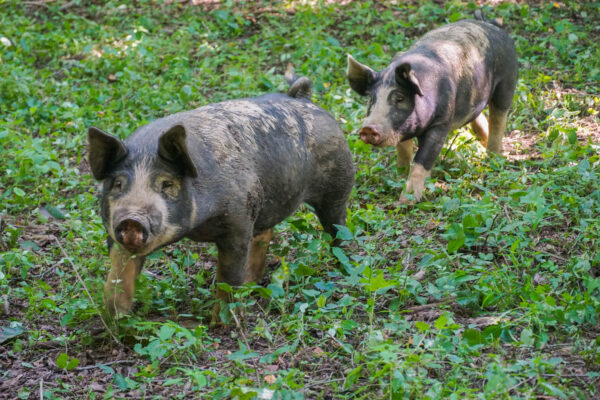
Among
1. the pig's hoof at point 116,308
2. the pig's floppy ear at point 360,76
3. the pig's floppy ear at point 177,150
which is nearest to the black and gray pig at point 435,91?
the pig's floppy ear at point 360,76

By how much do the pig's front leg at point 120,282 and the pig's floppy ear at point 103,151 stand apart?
0.49 m

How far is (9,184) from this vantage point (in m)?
7.18

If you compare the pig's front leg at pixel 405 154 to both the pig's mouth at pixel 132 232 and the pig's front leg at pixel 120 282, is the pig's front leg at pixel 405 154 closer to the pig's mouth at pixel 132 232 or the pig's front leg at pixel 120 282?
the pig's front leg at pixel 120 282

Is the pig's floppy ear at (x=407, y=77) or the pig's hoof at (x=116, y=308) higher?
the pig's floppy ear at (x=407, y=77)

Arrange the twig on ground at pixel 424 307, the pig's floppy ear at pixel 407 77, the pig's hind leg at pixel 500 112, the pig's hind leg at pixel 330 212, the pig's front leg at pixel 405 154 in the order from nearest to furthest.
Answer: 1. the twig on ground at pixel 424 307
2. the pig's hind leg at pixel 330 212
3. the pig's floppy ear at pixel 407 77
4. the pig's front leg at pixel 405 154
5. the pig's hind leg at pixel 500 112

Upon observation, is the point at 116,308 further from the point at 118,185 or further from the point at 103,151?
the point at 103,151

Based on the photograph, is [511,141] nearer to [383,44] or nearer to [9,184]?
[383,44]

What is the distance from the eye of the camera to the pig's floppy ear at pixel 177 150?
4.29 meters

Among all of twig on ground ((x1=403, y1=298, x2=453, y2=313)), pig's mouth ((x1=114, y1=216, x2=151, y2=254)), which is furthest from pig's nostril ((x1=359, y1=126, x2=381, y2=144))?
pig's mouth ((x1=114, y1=216, x2=151, y2=254))

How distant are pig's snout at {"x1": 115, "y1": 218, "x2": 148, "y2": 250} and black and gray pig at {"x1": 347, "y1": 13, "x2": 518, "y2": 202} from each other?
3147 millimetres

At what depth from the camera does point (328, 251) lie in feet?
19.0

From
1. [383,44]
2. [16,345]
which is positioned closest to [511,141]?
[383,44]

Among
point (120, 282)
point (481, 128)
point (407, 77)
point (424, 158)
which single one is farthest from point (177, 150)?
point (481, 128)

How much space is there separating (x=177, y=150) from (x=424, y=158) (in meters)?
3.26
